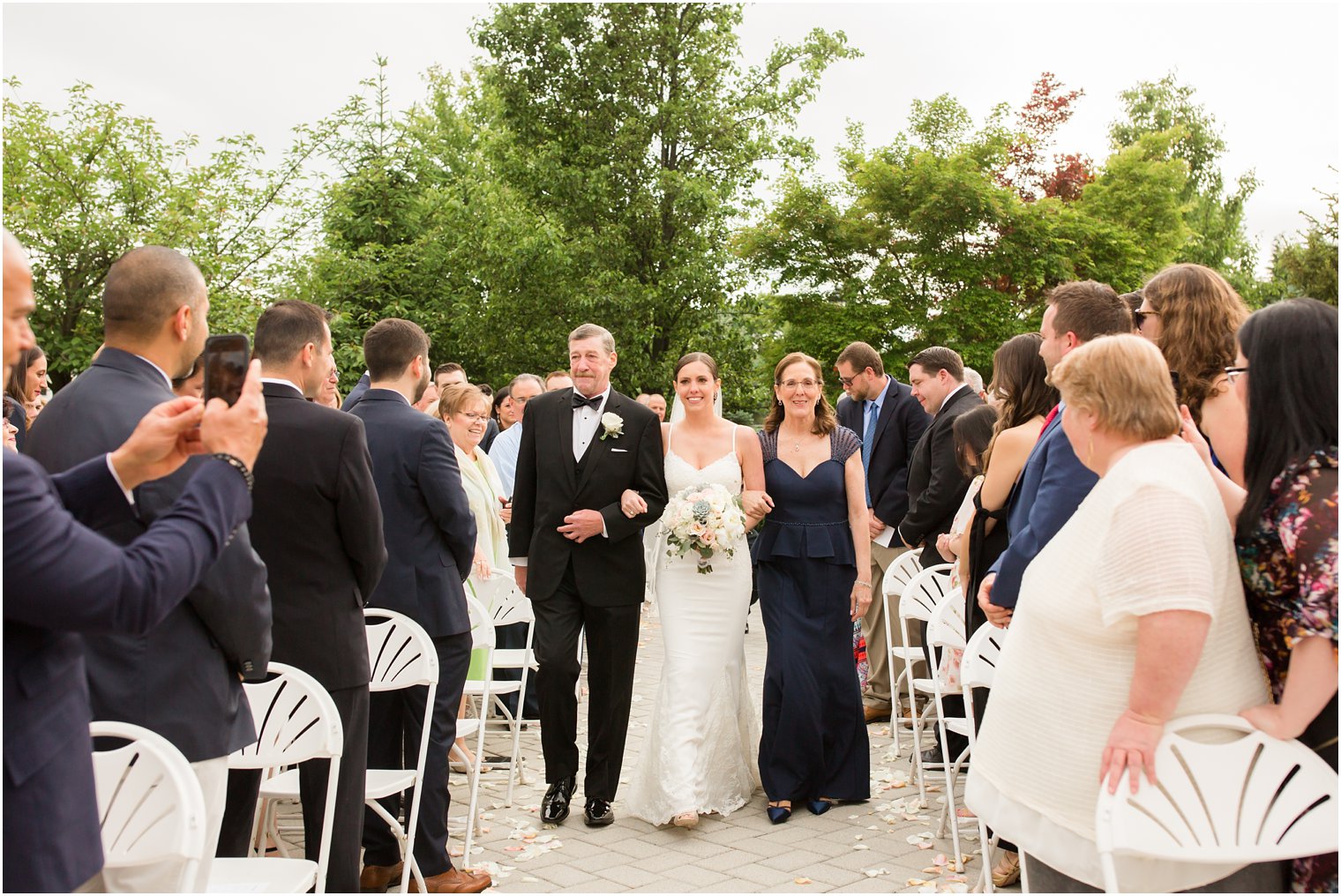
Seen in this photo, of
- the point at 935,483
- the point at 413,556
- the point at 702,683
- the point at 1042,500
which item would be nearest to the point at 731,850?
the point at 702,683

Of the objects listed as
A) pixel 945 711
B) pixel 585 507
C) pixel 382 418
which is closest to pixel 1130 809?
pixel 382 418

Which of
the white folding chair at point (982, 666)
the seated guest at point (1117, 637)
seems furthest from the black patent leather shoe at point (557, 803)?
the seated guest at point (1117, 637)

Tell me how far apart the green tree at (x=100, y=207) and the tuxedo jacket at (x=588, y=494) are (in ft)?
29.1

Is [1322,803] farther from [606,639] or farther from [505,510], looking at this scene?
[505,510]

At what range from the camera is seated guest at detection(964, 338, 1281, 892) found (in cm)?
261

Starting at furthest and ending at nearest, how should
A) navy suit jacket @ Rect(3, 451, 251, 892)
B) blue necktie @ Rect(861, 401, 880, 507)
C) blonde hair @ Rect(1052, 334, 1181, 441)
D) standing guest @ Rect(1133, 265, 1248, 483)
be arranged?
blue necktie @ Rect(861, 401, 880, 507) < standing guest @ Rect(1133, 265, 1248, 483) < blonde hair @ Rect(1052, 334, 1181, 441) < navy suit jacket @ Rect(3, 451, 251, 892)

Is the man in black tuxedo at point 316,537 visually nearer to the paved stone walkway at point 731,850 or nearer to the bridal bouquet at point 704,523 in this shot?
the paved stone walkway at point 731,850

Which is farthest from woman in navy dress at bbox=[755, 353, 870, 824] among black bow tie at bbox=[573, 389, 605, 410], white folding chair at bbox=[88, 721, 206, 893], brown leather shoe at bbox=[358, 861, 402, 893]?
white folding chair at bbox=[88, 721, 206, 893]

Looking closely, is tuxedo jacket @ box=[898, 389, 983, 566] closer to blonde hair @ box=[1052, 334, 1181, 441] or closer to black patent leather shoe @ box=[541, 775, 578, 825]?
black patent leather shoe @ box=[541, 775, 578, 825]

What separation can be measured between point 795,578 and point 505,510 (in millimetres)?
2914

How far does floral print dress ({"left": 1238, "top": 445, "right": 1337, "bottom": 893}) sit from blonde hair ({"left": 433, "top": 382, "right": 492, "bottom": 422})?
5.46 m

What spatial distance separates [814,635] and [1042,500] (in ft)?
8.02

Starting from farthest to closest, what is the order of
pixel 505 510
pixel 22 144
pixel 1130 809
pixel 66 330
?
pixel 66 330 → pixel 22 144 → pixel 505 510 → pixel 1130 809

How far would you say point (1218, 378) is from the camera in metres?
3.83
